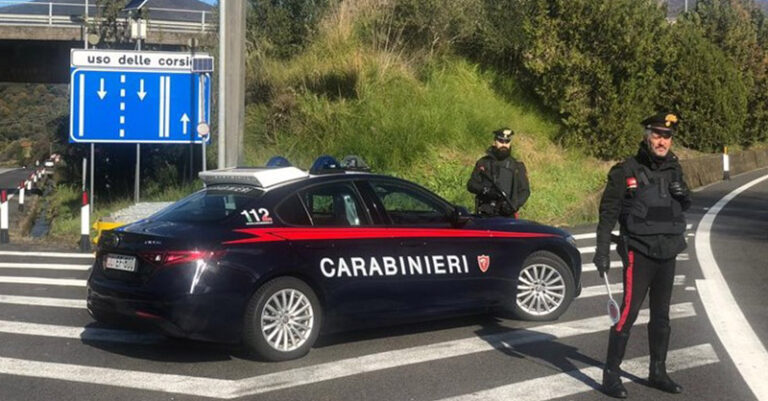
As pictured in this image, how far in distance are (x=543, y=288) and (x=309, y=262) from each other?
2497mm

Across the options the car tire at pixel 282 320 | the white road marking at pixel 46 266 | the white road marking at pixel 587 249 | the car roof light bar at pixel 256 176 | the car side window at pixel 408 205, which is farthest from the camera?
the white road marking at pixel 587 249

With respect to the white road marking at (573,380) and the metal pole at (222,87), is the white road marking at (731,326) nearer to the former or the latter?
the white road marking at (573,380)

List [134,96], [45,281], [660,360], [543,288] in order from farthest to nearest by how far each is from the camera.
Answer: [134,96] → [45,281] → [543,288] → [660,360]

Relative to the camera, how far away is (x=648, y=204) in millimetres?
6492

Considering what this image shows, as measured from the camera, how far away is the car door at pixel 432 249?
327 inches

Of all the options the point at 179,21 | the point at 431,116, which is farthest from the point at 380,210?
the point at 179,21

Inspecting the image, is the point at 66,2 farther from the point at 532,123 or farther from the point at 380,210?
the point at 380,210

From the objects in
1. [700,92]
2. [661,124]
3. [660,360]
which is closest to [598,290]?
[660,360]

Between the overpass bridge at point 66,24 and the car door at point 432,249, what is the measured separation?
26115mm

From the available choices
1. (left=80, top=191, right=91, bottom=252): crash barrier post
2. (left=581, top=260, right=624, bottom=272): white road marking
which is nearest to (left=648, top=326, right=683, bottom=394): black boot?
(left=581, top=260, right=624, bottom=272): white road marking

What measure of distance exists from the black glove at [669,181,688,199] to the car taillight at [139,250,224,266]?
321 cm

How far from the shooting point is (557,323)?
9.10 metres

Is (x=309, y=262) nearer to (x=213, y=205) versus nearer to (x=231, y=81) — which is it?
(x=213, y=205)

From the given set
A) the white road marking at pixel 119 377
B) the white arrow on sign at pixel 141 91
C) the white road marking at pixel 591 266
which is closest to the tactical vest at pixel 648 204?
the white road marking at pixel 119 377
